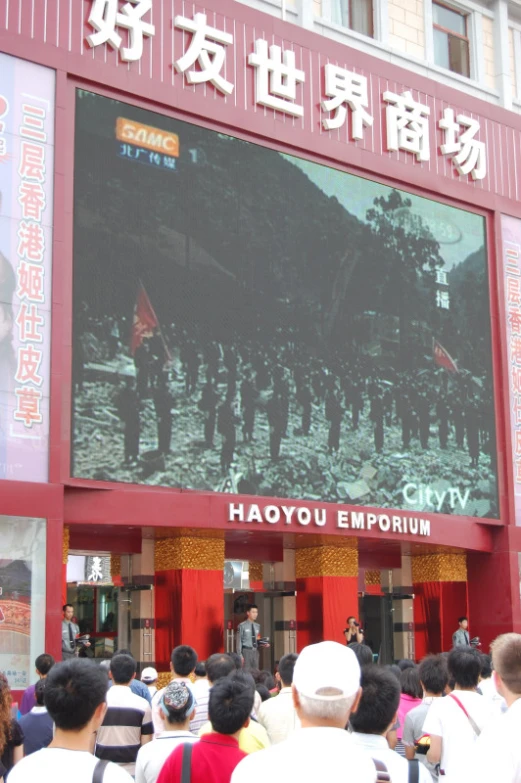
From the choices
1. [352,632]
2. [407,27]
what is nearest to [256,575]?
[352,632]

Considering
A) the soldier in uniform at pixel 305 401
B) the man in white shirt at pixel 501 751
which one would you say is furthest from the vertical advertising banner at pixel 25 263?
the man in white shirt at pixel 501 751

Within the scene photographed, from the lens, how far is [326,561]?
1708cm

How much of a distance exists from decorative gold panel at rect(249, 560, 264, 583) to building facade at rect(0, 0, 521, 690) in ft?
0.12

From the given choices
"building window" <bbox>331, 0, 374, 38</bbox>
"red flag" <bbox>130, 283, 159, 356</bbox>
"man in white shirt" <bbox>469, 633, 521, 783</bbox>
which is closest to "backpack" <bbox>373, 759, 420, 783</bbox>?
"man in white shirt" <bbox>469, 633, 521, 783</bbox>

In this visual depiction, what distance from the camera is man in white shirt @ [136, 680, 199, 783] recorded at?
15.9 feet

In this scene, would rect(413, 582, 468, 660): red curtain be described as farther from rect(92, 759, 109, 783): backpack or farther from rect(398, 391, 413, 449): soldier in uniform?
rect(92, 759, 109, 783): backpack

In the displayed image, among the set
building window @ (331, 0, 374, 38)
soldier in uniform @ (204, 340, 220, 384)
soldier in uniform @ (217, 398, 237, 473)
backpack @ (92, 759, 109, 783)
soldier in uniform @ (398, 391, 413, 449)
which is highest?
building window @ (331, 0, 374, 38)

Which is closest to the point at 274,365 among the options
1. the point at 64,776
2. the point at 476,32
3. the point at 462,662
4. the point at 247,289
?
the point at 247,289

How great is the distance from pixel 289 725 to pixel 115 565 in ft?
35.2

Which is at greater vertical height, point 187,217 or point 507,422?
point 187,217

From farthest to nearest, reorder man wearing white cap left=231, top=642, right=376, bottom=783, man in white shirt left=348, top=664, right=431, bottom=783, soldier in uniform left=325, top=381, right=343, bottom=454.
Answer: soldier in uniform left=325, top=381, right=343, bottom=454
man in white shirt left=348, top=664, right=431, bottom=783
man wearing white cap left=231, top=642, right=376, bottom=783

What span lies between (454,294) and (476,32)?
534 cm

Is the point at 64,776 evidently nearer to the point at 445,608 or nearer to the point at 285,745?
the point at 285,745

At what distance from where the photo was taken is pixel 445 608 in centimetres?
1891
